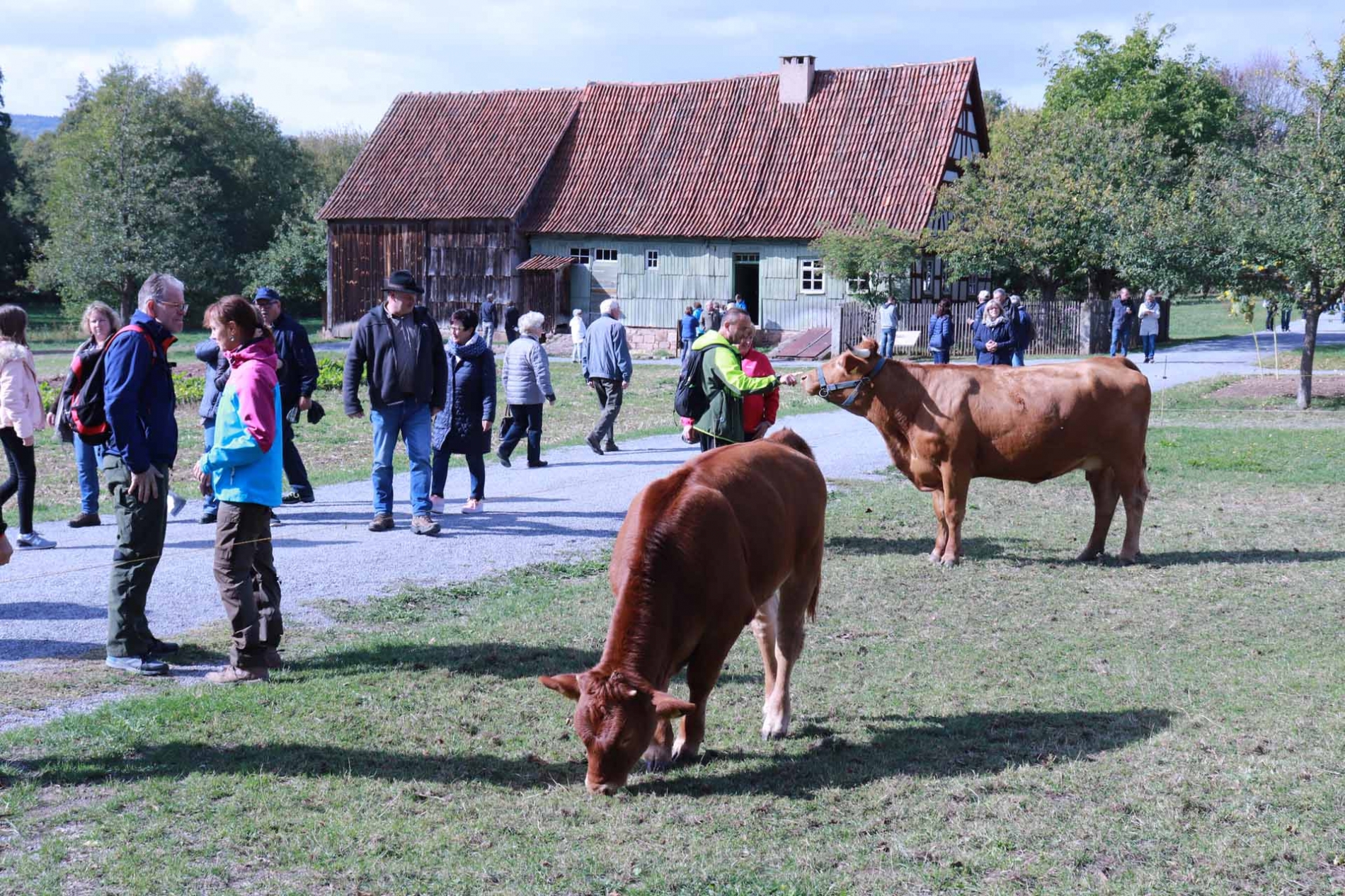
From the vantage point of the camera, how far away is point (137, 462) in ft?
21.5

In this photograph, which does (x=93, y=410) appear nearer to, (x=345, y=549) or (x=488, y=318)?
(x=345, y=549)

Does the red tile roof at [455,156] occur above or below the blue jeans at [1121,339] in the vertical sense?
above

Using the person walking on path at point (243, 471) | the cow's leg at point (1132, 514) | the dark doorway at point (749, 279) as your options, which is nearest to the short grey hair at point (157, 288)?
the person walking on path at point (243, 471)

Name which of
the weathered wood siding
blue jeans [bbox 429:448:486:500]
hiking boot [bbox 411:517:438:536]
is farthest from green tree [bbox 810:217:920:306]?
hiking boot [bbox 411:517:438:536]

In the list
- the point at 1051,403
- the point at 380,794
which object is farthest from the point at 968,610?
the point at 380,794

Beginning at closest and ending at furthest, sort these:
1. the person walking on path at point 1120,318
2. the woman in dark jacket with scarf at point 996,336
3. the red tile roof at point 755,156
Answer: the woman in dark jacket with scarf at point 996,336 < the person walking on path at point 1120,318 < the red tile roof at point 755,156

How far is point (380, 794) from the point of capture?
17.0ft

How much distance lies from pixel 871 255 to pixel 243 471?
101ft

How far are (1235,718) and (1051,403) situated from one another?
4.22 m

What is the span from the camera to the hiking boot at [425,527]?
1072 centimetres

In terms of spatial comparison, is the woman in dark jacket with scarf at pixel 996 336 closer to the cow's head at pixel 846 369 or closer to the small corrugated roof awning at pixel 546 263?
the cow's head at pixel 846 369

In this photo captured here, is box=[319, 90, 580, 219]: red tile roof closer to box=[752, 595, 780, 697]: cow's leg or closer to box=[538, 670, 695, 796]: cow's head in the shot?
box=[752, 595, 780, 697]: cow's leg

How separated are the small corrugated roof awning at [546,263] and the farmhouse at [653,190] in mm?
78

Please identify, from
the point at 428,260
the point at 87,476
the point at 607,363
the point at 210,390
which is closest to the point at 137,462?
the point at 210,390
